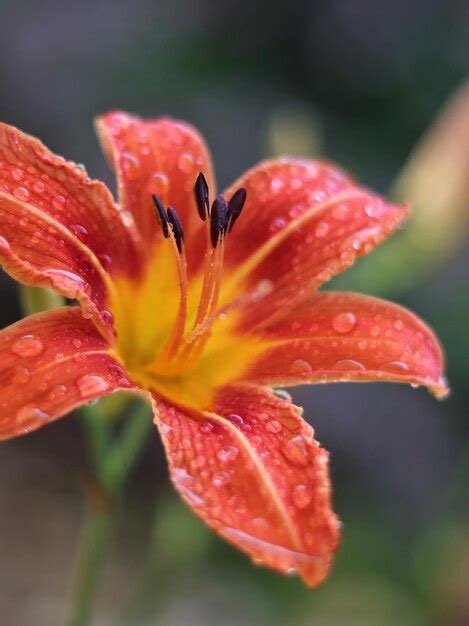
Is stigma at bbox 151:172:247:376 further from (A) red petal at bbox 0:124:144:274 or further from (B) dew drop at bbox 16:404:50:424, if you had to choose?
(B) dew drop at bbox 16:404:50:424

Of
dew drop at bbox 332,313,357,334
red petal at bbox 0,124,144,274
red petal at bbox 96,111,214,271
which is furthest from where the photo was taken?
red petal at bbox 96,111,214,271

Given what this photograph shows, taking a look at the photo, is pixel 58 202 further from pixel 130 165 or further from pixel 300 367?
pixel 300 367

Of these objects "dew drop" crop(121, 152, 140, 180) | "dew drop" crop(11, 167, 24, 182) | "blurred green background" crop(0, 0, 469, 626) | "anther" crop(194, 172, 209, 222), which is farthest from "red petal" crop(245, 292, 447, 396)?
"blurred green background" crop(0, 0, 469, 626)

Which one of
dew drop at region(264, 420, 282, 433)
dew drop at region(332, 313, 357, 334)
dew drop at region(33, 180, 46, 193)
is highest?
dew drop at region(33, 180, 46, 193)

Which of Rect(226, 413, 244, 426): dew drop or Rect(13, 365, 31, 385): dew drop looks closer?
Rect(13, 365, 31, 385): dew drop

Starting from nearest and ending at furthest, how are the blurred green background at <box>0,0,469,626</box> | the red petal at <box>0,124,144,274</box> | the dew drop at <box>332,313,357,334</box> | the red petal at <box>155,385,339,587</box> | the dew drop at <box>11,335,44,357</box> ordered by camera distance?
1. the red petal at <box>155,385,339,587</box>
2. the dew drop at <box>11,335,44,357</box>
3. the red petal at <box>0,124,144,274</box>
4. the dew drop at <box>332,313,357,334</box>
5. the blurred green background at <box>0,0,469,626</box>

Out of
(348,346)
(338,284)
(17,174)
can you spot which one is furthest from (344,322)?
(338,284)

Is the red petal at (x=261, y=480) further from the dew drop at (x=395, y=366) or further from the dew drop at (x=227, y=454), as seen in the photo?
the dew drop at (x=395, y=366)
